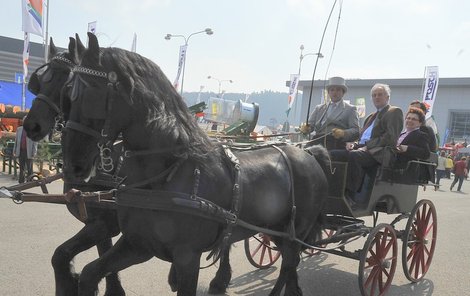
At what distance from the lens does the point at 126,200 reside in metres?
2.78

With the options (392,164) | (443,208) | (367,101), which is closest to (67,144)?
(392,164)

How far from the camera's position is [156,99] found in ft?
8.96

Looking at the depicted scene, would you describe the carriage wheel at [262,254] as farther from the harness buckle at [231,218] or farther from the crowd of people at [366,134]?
the harness buckle at [231,218]

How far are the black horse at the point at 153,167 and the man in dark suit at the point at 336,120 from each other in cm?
197

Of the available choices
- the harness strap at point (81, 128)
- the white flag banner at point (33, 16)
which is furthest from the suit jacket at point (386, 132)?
the white flag banner at point (33, 16)

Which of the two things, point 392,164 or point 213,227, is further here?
point 392,164

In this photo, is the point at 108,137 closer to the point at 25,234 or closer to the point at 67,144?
the point at 67,144

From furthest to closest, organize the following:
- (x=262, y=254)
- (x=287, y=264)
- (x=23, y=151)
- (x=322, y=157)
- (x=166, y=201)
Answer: (x=23, y=151)
(x=262, y=254)
(x=322, y=157)
(x=287, y=264)
(x=166, y=201)

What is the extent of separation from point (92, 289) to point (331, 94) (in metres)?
3.39

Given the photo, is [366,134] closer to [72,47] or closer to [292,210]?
[292,210]

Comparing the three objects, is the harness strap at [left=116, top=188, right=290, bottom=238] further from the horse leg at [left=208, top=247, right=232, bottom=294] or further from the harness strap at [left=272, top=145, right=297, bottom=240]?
the horse leg at [left=208, top=247, right=232, bottom=294]

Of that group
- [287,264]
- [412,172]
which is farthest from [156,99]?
[412,172]

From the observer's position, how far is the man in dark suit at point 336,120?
492cm

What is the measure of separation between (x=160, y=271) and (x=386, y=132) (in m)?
2.97
